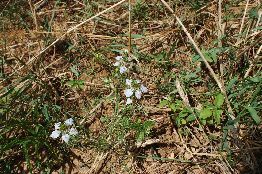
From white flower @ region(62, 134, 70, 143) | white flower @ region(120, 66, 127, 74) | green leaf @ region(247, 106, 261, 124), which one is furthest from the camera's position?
white flower @ region(120, 66, 127, 74)

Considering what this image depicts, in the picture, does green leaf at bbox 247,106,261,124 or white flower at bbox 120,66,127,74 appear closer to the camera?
green leaf at bbox 247,106,261,124

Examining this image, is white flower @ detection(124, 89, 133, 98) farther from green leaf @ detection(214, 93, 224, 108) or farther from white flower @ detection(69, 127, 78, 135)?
green leaf @ detection(214, 93, 224, 108)

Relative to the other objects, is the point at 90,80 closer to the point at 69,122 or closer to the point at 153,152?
the point at 69,122

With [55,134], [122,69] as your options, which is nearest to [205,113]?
[122,69]

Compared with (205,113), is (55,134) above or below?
below

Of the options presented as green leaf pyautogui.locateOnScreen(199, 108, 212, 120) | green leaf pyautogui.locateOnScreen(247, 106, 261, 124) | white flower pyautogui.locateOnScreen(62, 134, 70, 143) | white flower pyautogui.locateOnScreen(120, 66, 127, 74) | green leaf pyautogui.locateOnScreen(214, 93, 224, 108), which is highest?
white flower pyautogui.locateOnScreen(120, 66, 127, 74)

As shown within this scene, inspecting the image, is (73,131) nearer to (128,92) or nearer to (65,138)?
(65,138)

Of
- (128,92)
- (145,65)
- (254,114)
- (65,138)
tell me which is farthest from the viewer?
(145,65)

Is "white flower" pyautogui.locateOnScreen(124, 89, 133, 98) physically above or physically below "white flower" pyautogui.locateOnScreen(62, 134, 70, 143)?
above

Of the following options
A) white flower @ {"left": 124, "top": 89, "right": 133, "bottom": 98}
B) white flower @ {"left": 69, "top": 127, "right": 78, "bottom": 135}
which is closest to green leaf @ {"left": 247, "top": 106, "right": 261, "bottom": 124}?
white flower @ {"left": 124, "top": 89, "right": 133, "bottom": 98}

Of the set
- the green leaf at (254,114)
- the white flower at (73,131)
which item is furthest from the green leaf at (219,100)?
the white flower at (73,131)
